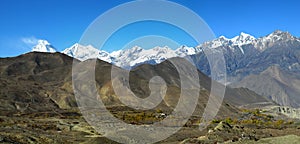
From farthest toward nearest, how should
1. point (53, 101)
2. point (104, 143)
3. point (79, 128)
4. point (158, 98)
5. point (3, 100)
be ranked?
1. point (158, 98)
2. point (53, 101)
3. point (3, 100)
4. point (79, 128)
5. point (104, 143)

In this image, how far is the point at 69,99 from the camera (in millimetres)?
185375

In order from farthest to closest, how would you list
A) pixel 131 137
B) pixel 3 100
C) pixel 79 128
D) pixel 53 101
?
pixel 53 101 < pixel 3 100 < pixel 79 128 < pixel 131 137

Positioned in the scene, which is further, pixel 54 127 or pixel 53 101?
pixel 53 101

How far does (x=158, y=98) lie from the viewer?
196250mm

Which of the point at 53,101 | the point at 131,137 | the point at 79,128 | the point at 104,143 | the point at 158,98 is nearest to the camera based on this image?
the point at 104,143

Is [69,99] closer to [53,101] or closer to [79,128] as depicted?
[53,101]

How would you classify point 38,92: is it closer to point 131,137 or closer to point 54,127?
point 54,127

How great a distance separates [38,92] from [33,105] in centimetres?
2345

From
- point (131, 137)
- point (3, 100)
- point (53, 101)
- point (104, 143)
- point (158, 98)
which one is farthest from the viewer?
A: point (158, 98)

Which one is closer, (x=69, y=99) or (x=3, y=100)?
(x=3, y=100)

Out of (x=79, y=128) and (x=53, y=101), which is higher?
(x=53, y=101)

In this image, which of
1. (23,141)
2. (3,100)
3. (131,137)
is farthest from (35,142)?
(3,100)

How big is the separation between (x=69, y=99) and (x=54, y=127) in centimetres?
10304

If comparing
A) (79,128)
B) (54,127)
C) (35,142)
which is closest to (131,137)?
(35,142)
